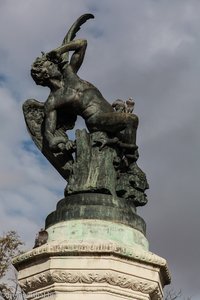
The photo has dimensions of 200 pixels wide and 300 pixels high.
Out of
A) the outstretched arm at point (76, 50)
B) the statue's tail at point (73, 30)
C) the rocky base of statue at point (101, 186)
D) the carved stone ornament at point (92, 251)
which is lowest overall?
the carved stone ornament at point (92, 251)

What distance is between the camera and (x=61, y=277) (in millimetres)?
7770

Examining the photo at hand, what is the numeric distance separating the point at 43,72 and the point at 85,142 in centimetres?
119

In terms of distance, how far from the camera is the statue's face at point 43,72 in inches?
368

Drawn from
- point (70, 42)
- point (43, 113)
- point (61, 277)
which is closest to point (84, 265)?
point (61, 277)

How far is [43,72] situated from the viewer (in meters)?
9.35

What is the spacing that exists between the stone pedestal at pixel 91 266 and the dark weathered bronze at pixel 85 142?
0.74 ft

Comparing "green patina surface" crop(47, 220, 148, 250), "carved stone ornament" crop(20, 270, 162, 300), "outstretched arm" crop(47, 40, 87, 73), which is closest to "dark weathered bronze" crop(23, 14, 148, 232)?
"outstretched arm" crop(47, 40, 87, 73)

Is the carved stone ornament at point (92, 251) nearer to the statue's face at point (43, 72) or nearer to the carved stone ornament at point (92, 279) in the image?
the carved stone ornament at point (92, 279)

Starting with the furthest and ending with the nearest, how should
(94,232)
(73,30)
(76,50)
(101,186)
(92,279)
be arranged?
(73,30), (76,50), (101,186), (94,232), (92,279)

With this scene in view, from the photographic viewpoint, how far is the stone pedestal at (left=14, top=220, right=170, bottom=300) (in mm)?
7746

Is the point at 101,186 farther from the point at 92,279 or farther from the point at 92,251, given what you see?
the point at 92,279

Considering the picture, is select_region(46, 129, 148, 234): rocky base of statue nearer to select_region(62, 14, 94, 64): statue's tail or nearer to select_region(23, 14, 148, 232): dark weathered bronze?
select_region(23, 14, 148, 232): dark weathered bronze

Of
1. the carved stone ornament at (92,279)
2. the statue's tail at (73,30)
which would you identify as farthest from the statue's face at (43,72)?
the carved stone ornament at (92,279)

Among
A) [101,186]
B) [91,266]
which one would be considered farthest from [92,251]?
[101,186]
